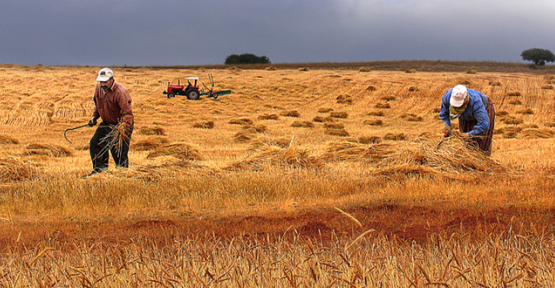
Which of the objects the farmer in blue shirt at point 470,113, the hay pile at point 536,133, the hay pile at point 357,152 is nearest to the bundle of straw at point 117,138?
the hay pile at point 357,152

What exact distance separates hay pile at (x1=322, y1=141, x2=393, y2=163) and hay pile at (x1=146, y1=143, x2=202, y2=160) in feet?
10.4

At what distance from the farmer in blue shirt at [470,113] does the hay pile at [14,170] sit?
770 centimetres

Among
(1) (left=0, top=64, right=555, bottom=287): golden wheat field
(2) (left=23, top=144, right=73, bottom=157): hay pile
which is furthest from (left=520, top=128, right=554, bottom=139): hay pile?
(2) (left=23, top=144, right=73, bottom=157): hay pile

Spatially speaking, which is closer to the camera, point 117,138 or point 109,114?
point 117,138

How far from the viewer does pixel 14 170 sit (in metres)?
9.63

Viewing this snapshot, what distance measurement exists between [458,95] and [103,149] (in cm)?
620

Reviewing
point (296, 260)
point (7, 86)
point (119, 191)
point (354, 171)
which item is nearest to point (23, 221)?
point (119, 191)

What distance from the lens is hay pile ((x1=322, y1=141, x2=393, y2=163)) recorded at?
10.7m

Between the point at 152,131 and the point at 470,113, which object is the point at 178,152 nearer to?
the point at 152,131

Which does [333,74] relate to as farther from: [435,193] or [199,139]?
[435,193]

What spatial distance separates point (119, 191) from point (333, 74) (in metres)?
31.5

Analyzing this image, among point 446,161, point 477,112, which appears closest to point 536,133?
point 446,161

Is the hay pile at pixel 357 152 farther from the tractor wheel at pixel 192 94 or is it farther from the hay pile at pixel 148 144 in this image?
the tractor wheel at pixel 192 94

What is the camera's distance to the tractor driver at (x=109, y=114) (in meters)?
8.83
